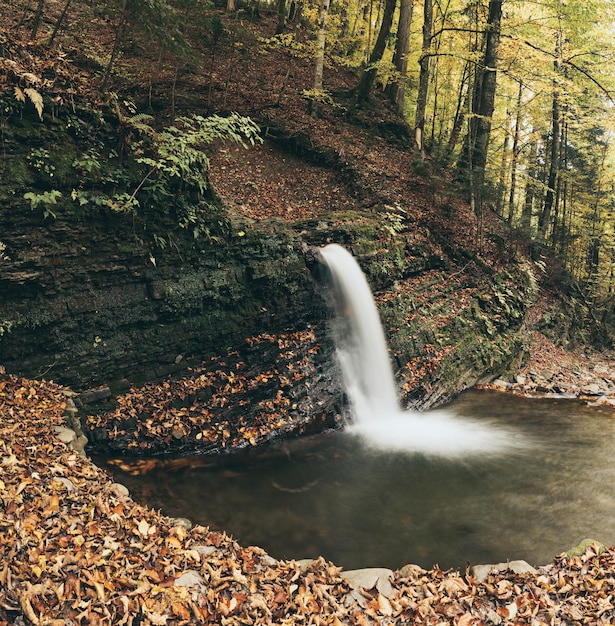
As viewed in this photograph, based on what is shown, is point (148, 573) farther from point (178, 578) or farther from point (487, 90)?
point (487, 90)

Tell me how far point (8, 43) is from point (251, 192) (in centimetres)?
601

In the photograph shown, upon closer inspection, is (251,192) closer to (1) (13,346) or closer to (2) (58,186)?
(2) (58,186)

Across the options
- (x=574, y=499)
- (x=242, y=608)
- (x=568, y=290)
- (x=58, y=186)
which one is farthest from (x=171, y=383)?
(x=568, y=290)

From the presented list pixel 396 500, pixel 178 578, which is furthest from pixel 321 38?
pixel 178 578

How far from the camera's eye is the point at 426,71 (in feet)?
48.6

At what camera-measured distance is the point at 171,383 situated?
729cm

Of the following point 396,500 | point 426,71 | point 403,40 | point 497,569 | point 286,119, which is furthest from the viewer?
point 403,40

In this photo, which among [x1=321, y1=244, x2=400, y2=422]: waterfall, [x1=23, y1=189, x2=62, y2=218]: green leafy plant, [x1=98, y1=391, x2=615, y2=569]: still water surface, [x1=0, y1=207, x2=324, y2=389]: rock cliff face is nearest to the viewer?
[x1=98, y1=391, x2=615, y2=569]: still water surface

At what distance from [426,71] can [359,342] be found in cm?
1088

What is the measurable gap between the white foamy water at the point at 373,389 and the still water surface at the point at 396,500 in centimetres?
54

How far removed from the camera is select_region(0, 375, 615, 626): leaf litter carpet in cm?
290

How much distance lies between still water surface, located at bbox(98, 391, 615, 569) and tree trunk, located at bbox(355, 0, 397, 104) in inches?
535

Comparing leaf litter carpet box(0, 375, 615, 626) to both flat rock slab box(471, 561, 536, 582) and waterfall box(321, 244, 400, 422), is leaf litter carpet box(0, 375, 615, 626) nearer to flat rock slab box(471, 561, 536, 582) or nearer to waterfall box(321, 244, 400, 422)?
flat rock slab box(471, 561, 536, 582)

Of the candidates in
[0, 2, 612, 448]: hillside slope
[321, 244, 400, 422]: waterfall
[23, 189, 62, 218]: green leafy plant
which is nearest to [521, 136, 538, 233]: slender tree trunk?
[0, 2, 612, 448]: hillside slope
